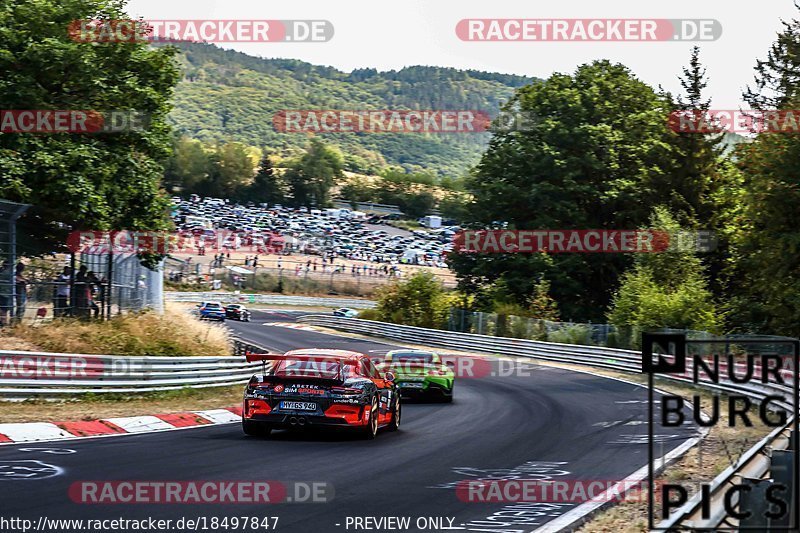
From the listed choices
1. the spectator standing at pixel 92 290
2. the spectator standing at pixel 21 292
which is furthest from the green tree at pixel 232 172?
the spectator standing at pixel 21 292

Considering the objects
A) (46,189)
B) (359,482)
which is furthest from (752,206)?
(359,482)

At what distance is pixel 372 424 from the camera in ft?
51.8

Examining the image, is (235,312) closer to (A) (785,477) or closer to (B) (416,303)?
(B) (416,303)

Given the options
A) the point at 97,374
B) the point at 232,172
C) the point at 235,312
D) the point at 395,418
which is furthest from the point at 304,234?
the point at 395,418

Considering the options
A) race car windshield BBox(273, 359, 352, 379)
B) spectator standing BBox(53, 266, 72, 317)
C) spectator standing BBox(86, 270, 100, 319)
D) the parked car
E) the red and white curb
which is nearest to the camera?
the red and white curb

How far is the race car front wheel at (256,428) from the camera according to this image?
15367 millimetres

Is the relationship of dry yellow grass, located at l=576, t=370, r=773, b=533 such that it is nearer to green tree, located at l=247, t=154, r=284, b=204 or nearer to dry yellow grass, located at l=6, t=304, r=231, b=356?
dry yellow grass, located at l=6, t=304, r=231, b=356

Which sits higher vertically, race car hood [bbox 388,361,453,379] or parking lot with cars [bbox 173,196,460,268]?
parking lot with cars [bbox 173,196,460,268]

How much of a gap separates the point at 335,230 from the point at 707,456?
119623 millimetres

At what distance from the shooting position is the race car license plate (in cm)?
1495

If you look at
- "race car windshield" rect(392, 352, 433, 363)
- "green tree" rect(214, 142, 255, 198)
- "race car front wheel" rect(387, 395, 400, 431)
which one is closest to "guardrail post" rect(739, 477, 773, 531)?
"race car front wheel" rect(387, 395, 400, 431)

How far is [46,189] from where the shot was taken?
2497 cm

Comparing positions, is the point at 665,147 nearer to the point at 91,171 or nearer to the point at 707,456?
the point at 91,171

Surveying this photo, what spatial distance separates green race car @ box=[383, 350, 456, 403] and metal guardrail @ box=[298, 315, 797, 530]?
487 centimetres
